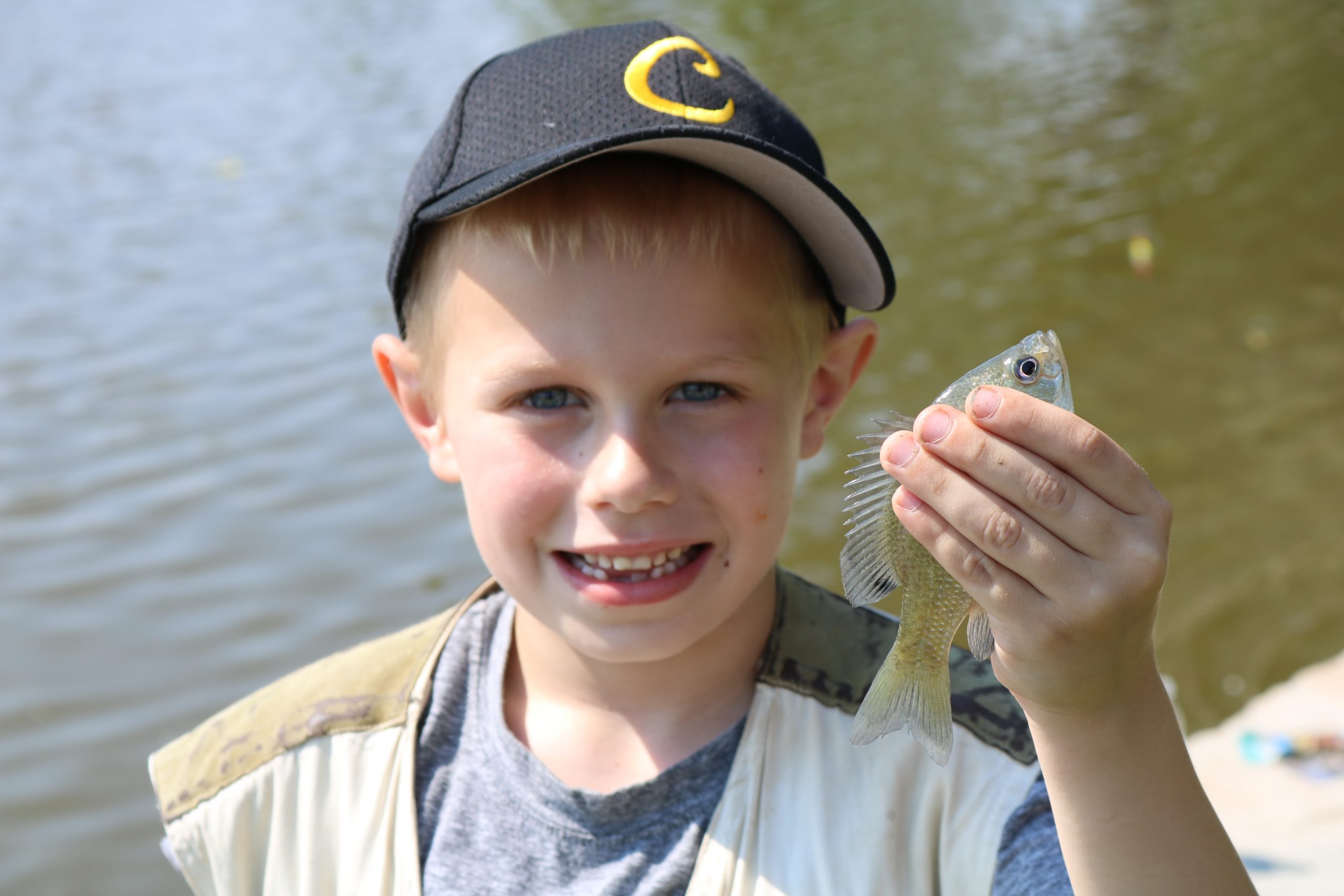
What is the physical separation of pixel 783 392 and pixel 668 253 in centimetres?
33

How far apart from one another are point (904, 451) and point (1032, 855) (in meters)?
0.80

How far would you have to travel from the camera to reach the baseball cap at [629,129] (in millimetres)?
2033

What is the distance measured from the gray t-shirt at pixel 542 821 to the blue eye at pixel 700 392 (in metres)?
0.63

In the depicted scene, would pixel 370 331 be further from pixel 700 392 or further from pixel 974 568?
pixel 974 568

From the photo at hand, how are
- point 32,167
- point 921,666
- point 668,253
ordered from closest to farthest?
point 921,666, point 668,253, point 32,167

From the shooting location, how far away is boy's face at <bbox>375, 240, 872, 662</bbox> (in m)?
2.05

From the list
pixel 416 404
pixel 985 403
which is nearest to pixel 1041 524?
pixel 985 403

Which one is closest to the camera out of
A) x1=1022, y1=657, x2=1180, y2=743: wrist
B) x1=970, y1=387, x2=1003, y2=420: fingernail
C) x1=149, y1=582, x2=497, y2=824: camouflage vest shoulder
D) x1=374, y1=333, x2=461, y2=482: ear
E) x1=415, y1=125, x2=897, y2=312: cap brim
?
x1=970, y1=387, x2=1003, y2=420: fingernail

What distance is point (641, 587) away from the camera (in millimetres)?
2154

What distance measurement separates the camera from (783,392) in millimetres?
2195

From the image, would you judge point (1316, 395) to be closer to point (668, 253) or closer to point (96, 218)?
point (668, 253)

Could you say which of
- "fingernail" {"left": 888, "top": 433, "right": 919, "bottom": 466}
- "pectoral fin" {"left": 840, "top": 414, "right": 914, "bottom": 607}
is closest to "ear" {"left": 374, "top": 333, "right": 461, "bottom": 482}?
"pectoral fin" {"left": 840, "top": 414, "right": 914, "bottom": 607}

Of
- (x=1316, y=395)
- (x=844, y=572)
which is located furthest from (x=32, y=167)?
(x=844, y=572)

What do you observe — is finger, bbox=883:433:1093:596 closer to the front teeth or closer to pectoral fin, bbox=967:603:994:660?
pectoral fin, bbox=967:603:994:660
